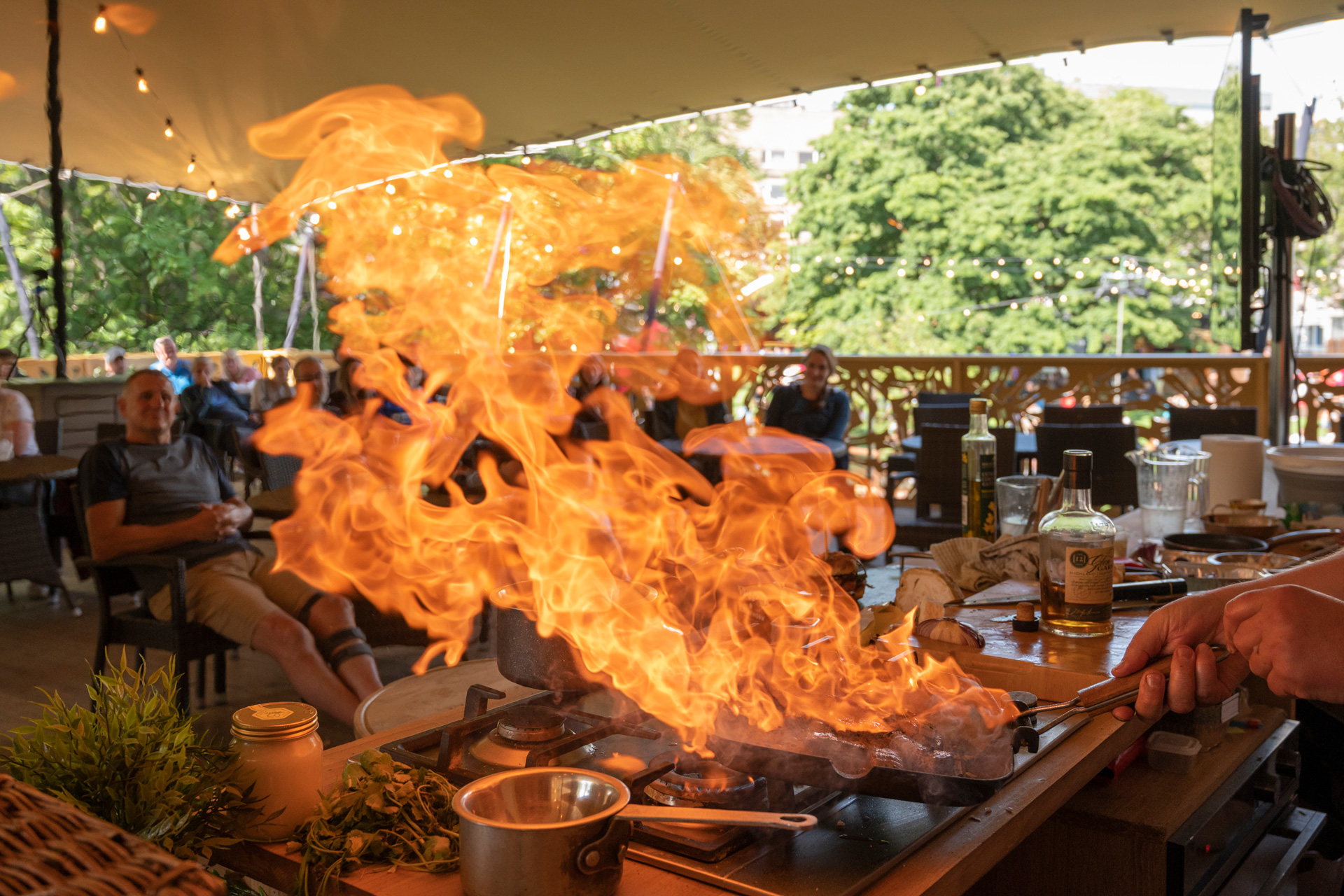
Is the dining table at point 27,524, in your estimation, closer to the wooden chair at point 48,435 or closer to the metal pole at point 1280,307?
the wooden chair at point 48,435

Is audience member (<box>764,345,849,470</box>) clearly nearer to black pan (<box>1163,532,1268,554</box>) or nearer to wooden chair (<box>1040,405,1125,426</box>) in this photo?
wooden chair (<box>1040,405,1125,426</box>)

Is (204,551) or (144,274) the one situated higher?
(144,274)

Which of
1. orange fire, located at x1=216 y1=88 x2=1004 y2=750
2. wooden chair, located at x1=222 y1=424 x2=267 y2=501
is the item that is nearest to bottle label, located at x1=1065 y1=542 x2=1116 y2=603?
orange fire, located at x1=216 y1=88 x2=1004 y2=750

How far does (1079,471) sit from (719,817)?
98 centimetres

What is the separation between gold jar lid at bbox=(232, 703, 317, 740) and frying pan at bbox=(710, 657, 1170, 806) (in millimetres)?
448

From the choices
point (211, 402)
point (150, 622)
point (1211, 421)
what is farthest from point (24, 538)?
point (1211, 421)

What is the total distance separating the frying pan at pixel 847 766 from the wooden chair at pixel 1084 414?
4777mm

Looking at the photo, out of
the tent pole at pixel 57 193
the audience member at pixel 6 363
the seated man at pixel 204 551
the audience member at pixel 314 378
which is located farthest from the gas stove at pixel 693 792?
the audience member at pixel 6 363

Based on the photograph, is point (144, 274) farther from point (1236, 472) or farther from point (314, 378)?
point (1236, 472)

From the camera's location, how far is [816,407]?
6.88 meters

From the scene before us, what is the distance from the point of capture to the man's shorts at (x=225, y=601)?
343cm

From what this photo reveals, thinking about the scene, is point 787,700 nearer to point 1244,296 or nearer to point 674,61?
point 1244,296

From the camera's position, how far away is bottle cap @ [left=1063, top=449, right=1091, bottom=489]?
1.61 m

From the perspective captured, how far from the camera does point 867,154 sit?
59.0 feet
